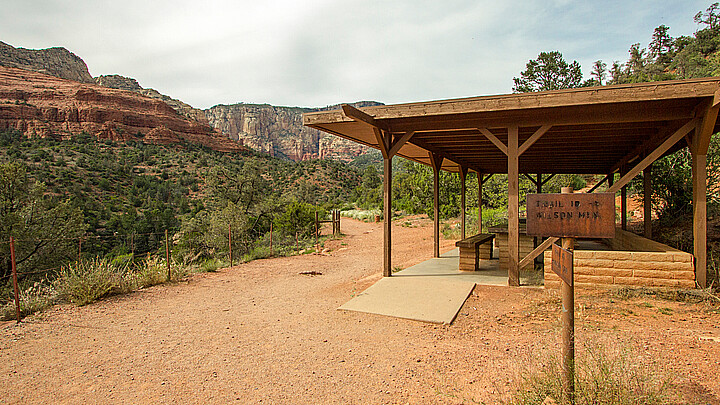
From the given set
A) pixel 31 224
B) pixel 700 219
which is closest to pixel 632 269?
pixel 700 219

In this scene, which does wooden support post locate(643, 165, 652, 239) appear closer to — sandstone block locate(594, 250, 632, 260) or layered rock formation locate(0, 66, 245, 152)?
sandstone block locate(594, 250, 632, 260)

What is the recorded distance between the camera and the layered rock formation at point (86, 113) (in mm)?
46750

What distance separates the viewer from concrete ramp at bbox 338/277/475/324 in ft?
16.7

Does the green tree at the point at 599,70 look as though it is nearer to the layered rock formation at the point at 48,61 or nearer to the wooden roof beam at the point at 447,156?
the wooden roof beam at the point at 447,156

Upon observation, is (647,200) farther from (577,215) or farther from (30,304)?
(30,304)

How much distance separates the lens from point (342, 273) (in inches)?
361

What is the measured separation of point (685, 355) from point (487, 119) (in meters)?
4.14

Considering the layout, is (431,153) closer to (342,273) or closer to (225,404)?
(342,273)

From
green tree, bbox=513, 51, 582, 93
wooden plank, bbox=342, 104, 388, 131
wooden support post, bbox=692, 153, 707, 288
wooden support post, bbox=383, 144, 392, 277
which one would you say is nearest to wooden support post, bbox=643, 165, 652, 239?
wooden support post, bbox=692, 153, 707, 288

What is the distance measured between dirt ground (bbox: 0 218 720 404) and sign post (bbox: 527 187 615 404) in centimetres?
56

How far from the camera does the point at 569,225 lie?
2.49 m

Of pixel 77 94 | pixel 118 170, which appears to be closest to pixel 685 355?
pixel 118 170

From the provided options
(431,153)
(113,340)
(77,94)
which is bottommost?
(113,340)

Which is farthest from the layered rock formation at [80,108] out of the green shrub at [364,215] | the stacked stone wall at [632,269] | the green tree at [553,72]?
the stacked stone wall at [632,269]
